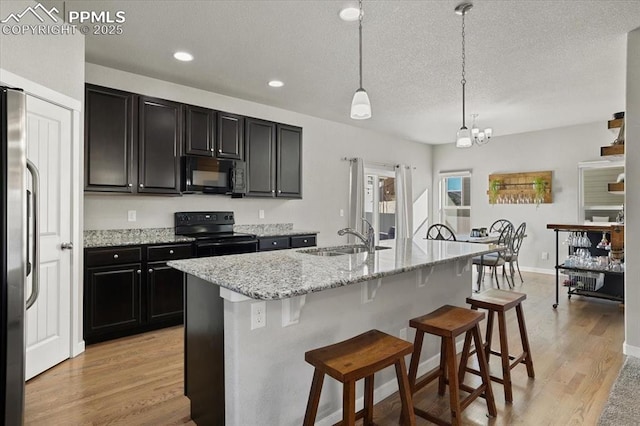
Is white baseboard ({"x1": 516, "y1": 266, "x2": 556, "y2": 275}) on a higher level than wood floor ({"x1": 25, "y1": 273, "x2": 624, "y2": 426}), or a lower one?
higher

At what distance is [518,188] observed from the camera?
6.82 m

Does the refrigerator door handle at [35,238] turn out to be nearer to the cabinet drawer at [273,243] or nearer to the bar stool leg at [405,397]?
the bar stool leg at [405,397]

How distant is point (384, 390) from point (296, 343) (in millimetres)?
823

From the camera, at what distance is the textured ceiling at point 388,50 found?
262 cm

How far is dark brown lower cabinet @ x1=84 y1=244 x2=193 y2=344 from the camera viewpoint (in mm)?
3111

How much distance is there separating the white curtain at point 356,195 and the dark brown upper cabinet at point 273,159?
1358 millimetres

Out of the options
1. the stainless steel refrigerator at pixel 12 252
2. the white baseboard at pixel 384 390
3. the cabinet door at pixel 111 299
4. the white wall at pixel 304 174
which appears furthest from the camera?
the white wall at pixel 304 174

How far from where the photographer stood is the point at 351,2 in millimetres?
2514

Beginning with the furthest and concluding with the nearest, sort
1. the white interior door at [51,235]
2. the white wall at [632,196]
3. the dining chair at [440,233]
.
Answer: the dining chair at [440,233], the white wall at [632,196], the white interior door at [51,235]

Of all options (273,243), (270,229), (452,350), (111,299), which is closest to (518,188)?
(270,229)

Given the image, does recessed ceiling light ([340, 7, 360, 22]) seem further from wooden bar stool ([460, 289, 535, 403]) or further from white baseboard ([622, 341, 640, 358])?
white baseboard ([622, 341, 640, 358])

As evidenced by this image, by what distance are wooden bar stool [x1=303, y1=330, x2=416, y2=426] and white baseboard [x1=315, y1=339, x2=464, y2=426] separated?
0.44 m

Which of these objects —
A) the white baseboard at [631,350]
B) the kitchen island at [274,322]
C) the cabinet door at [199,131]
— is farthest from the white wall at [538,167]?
the cabinet door at [199,131]

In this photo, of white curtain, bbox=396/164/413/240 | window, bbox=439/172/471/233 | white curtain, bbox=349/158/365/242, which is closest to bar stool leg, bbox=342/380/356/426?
white curtain, bbox=349/158/365/242
